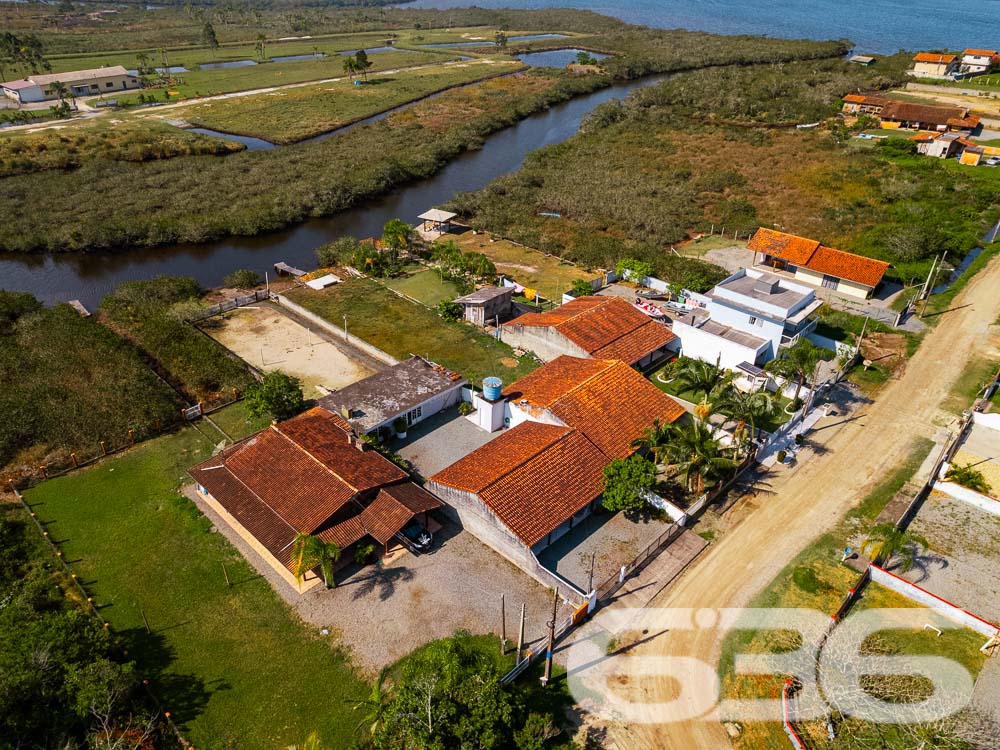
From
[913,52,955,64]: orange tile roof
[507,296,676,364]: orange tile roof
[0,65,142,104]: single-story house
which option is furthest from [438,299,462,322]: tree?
[913,52,955,64]: orange tile roof

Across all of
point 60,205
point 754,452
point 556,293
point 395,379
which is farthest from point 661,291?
point 60,205

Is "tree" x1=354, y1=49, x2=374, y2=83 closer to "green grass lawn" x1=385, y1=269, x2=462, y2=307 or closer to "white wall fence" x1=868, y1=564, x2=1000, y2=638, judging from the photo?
"green grass lawn" x1=385, y1=269, x2=462, y2=307

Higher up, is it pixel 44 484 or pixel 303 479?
pixel 303 479

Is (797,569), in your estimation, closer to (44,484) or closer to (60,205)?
(44,484)

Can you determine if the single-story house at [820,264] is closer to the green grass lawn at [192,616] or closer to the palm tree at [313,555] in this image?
the palm tree at [313,555]

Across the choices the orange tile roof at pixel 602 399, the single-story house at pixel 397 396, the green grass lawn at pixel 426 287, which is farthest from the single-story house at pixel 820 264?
the single-story house at pixel 397 396

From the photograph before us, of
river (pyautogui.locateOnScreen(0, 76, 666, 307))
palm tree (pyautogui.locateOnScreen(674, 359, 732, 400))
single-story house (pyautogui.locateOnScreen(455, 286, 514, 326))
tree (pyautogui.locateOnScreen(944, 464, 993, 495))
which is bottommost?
river (pyautogui.locateOnScreen(0, 76, 666, 307))

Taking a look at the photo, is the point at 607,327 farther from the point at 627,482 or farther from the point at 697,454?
the point at 627,482
